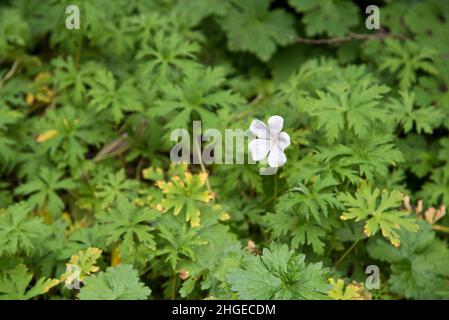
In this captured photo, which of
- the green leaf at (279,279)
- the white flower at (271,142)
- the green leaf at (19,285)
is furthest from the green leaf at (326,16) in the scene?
the green leaf at (19,285)

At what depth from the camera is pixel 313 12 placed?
4230 mm

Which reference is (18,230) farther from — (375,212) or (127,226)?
(375,212)

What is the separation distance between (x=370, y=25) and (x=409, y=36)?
0.94 feet

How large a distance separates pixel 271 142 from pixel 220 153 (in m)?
0.73

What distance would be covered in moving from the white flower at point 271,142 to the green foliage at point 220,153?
0.23 m

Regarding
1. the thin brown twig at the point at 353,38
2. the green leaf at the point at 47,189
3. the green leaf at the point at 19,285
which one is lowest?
the green leaf at the point at 19,285

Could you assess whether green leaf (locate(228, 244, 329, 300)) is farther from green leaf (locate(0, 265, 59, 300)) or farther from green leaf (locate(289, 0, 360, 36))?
green leaf (locate(289, 0, 360, 36))

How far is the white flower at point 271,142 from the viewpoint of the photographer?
261 cm

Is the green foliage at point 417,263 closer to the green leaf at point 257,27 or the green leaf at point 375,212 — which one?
the green leaf at point 375,212

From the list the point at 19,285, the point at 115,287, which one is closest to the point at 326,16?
the point at 115,287

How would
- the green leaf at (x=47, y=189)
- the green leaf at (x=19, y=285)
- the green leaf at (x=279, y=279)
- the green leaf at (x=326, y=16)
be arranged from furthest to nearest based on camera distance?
the green leaf at (x=326, y=16) < the green leaf at (x=47, y=189) < the green leaf at (x=19, y=285) < the green leaf at (x=279, y=279)

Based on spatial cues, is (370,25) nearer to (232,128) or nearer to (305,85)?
(305,85)
